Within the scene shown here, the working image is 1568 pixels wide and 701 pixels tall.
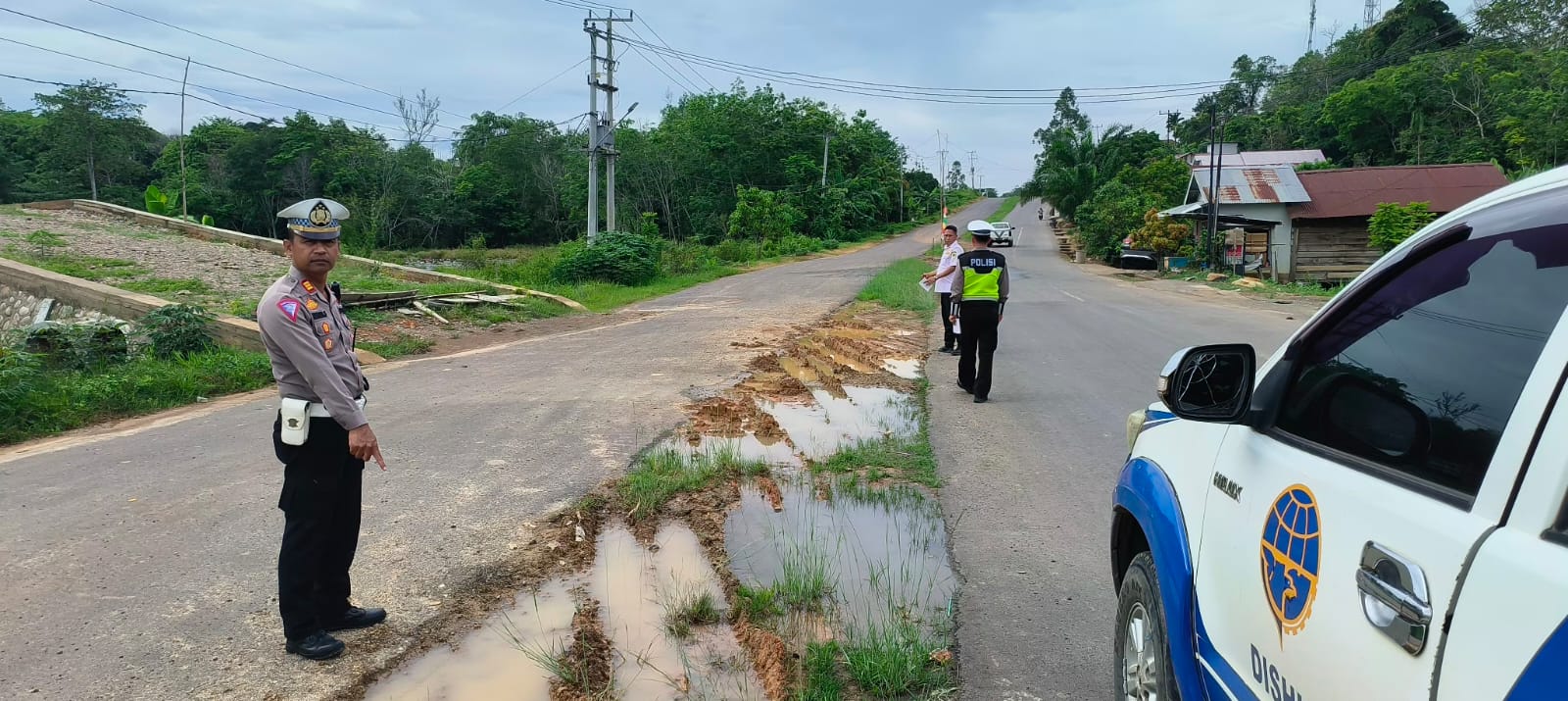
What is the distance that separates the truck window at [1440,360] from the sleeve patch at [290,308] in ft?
10.4

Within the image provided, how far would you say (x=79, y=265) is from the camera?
658 inches

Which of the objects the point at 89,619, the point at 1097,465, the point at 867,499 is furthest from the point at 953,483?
the point at 89,619

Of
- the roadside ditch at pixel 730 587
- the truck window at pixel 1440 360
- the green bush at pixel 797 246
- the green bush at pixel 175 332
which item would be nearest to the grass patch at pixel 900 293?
the roadside ditch at pixel 730 587

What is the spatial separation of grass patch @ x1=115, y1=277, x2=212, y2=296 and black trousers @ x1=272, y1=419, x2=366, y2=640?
1253cm

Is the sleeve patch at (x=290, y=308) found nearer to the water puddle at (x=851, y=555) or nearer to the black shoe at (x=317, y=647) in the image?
the black shoe at (x=317, y=647)

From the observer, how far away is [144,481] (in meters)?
5.83

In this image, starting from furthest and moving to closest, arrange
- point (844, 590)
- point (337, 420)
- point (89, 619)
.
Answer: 1. point (844, 590)
2. point (89, 619)
3. point (337, 420)

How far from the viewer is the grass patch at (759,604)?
3771 millimetres

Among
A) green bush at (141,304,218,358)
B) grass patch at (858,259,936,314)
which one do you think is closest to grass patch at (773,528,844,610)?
green bush at (141,304,218,358)

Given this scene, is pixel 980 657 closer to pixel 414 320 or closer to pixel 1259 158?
pixel 414 320

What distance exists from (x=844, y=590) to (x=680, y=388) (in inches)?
210

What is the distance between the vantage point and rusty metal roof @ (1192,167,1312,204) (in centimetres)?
3141

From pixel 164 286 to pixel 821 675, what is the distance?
53.0 feet

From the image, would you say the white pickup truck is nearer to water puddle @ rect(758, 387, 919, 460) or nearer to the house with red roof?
water puddle @ rect(758, 387, 919, 460)
